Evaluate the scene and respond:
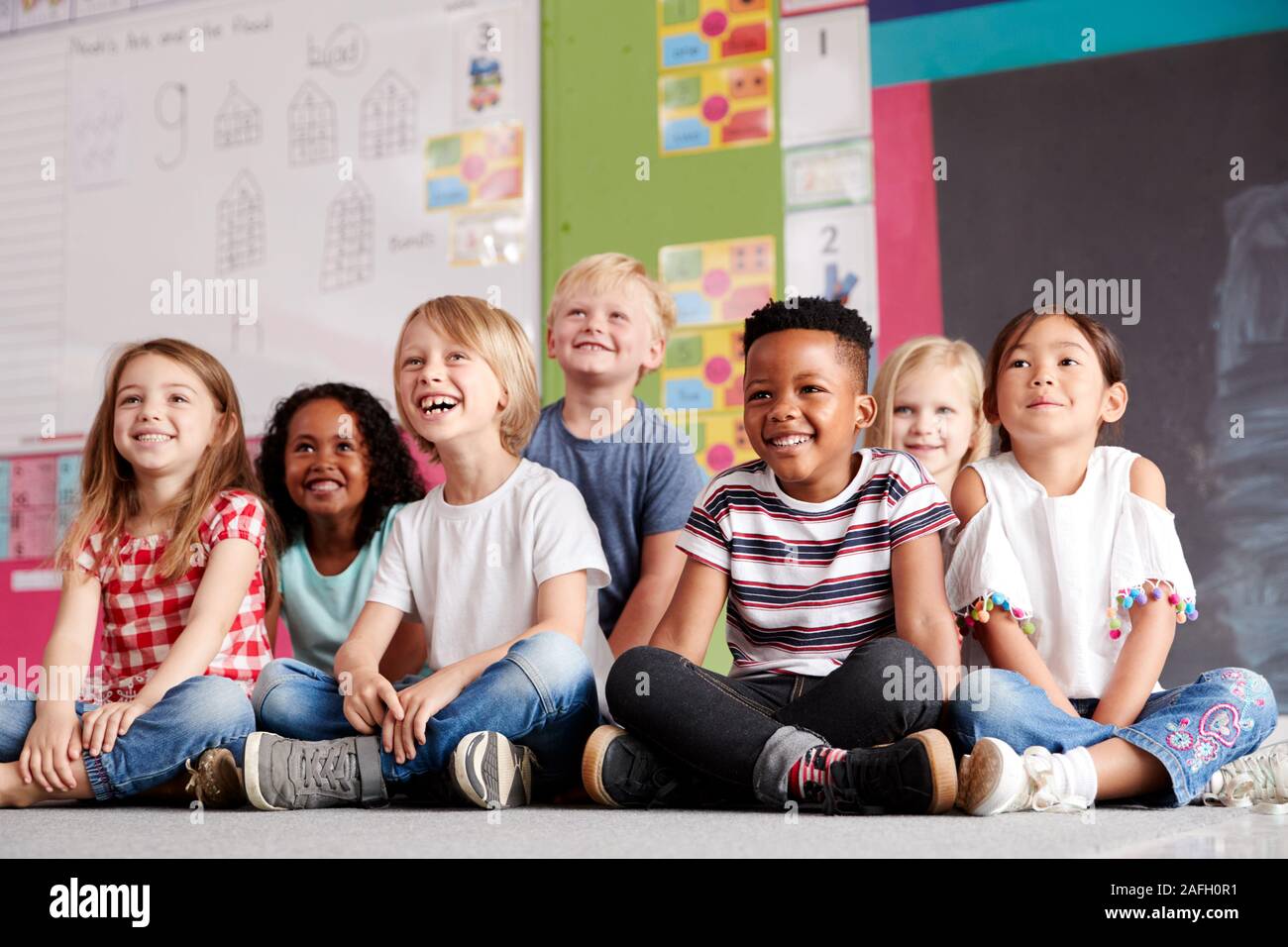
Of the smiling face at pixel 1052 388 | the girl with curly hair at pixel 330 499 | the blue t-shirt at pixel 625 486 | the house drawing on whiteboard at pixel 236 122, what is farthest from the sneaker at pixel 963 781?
the house drawing on whiteboard at pixel 236 122

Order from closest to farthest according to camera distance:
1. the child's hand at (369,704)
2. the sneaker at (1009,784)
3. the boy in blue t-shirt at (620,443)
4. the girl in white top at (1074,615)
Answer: the sneaker at (1009,784)
the girl in white top at (1074,615)
the child's hand at (369,704)
the boy in blue t-shirt at (620,443)

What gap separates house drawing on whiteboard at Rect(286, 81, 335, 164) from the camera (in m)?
3.22

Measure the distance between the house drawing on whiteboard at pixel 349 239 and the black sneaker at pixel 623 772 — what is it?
2062mm

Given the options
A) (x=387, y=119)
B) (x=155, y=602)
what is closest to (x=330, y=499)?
(x=155, y=602)

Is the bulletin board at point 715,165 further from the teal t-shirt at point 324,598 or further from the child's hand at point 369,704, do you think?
the child's hand at point 369,704

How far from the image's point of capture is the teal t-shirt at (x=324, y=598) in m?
1.96

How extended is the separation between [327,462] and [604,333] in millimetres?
500

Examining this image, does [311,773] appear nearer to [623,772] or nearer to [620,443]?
[623,772]

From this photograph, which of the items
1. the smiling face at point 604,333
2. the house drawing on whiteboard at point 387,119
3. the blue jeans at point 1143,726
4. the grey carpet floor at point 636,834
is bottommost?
the grey carpet floor at point 636,834

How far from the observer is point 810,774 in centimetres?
125

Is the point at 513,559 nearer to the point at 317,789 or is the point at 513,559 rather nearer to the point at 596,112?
the point at 317,789

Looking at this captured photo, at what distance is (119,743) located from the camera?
1457mm
